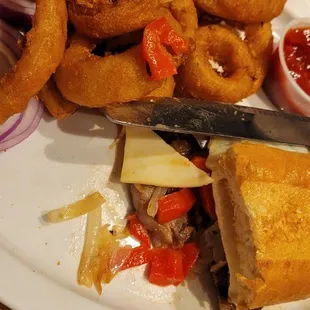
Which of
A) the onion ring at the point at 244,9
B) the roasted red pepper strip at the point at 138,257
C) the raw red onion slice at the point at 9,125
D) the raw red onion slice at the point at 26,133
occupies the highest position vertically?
the raw red onion slice at the point at 9,125

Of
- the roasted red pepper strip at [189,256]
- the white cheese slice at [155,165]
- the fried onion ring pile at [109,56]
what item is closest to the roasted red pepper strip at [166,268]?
the roasted red pepper strip at [189,256]

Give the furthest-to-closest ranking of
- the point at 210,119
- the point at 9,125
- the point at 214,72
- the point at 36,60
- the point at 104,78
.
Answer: the point at 214,72 < the point at 210,119 < the point at 9,125 < the point at 104,78 < the point at 36,60

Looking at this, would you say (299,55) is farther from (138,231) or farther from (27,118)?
(27,118)

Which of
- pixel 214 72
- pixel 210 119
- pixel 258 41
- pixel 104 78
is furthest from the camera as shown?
pixel 258 41

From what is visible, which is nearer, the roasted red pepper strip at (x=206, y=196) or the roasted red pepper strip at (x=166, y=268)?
the roasted red pepper strip at (x=166, y=268)

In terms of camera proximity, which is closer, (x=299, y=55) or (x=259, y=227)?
(x=259, y=227)

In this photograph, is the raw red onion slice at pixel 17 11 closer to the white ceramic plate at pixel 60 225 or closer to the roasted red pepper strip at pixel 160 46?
the white ceramic plate at pixel 60 225

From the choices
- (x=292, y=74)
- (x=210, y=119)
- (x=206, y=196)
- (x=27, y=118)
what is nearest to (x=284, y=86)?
(x=292, y=74)
